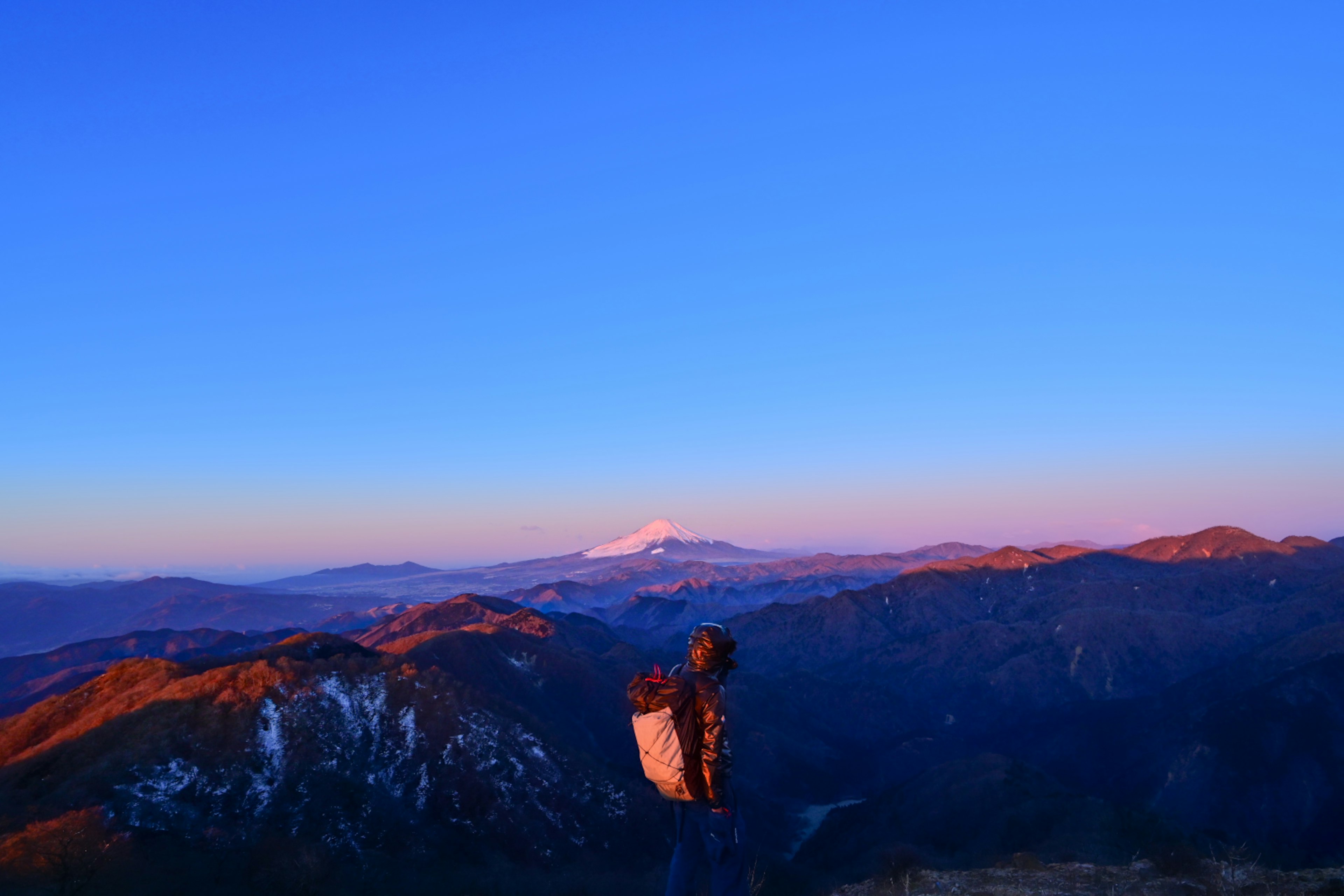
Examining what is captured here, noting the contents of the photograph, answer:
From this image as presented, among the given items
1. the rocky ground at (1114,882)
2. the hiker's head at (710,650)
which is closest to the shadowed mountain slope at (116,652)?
the rocky ground at (1114,882)

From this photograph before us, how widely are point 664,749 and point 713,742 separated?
397mm

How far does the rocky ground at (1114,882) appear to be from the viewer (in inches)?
424

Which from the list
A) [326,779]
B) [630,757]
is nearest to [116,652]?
[630,757]

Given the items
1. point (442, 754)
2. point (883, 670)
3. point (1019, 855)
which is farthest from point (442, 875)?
point (883, 670)

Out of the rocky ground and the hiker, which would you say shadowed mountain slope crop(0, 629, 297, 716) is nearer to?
the rocky ground

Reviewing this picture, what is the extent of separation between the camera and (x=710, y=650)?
6418 millimetres

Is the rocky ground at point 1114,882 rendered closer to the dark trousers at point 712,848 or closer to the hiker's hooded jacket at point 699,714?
the dark trousers at point 712,848

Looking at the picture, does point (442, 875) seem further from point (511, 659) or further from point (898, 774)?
point (898, 774)

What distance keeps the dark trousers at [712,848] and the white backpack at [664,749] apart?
9.5 inches

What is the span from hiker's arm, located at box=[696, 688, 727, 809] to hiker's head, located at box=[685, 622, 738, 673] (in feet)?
0.82

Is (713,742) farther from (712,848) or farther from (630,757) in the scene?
(630,757)

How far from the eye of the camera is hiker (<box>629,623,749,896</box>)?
6152 millimetres

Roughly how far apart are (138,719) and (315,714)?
28.0ft

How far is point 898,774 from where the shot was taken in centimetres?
8388
